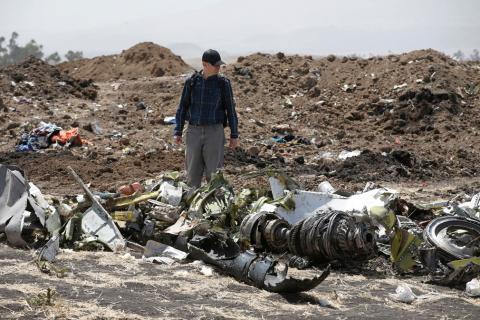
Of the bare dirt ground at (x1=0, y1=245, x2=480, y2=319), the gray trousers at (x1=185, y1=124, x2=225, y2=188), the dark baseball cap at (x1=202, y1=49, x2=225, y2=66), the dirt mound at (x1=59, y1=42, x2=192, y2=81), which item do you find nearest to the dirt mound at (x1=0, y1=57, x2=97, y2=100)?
the dirt mound at (x1=59, y1=42, x2=192, y2=81)

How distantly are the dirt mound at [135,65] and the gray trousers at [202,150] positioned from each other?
1559 centimetres

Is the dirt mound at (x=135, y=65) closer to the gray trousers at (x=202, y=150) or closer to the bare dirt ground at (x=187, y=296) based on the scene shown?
the gray trousers at (x=202, y=150)

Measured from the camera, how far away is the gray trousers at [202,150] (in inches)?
318

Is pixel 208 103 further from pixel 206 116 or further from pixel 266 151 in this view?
pixel 266 151

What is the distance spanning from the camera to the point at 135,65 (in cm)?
2456

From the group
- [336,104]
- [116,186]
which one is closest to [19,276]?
[116,186]

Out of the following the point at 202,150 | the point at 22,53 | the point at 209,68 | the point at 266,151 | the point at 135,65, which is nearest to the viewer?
the point at 209,68

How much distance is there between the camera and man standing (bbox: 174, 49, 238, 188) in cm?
794

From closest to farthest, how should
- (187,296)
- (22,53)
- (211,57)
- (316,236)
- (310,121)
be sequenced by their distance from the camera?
(187,296)
(316,236)
(211,57)
(310,121)
(22,53)

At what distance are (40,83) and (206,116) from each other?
1217 centimetres

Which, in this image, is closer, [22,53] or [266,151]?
[266,151]

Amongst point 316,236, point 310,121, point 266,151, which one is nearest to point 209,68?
point 316,236

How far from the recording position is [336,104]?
725 inches

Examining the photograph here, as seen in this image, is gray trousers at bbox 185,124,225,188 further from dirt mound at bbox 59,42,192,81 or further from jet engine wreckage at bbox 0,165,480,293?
dirt mound at bbox 59,42,192,81
